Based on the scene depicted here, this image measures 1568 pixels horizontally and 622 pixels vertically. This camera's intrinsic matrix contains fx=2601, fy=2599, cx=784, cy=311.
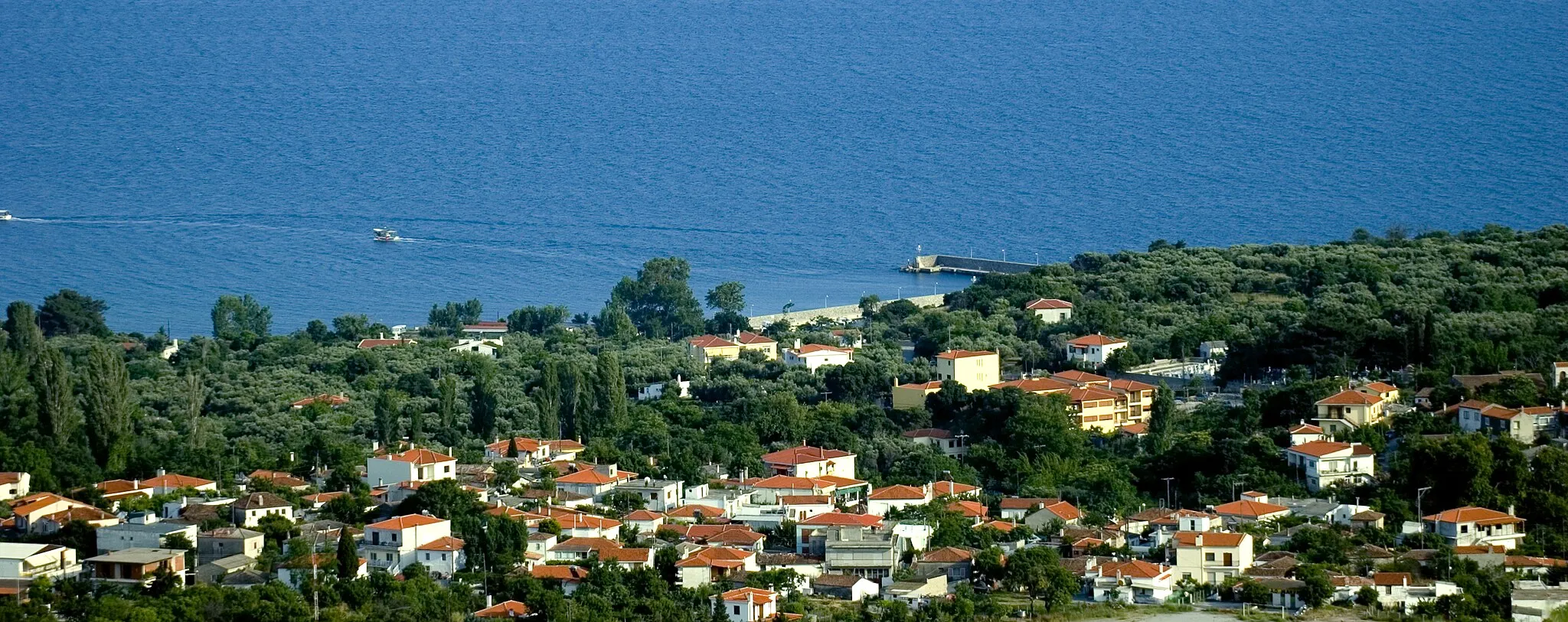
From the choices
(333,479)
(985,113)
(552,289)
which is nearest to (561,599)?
(333,479)

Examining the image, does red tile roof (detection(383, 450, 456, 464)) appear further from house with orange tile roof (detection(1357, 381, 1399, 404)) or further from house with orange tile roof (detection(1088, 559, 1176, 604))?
house with orange tile roof (detection(1357, 381, 1399, 404))

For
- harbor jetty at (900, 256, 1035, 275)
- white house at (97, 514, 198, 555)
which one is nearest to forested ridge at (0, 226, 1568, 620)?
white house at (97, 514, 198, 555)

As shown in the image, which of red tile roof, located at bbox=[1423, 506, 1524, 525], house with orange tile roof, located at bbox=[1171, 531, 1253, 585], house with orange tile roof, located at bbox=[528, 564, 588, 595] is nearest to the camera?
house with orange tile roof, located at bbox=[528, 564, 588, 595]

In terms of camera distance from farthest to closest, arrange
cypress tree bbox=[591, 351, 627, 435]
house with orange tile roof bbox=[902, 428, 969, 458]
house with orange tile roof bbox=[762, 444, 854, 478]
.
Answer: cypress tree bbox=[591, 351, 627, 435] → house with orange tile roof bbox=[902, 428, 969, 458] → house with orange tile roof bbox=[762, 444, 854, 478]

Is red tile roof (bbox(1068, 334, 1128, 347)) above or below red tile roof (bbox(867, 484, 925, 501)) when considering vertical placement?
above

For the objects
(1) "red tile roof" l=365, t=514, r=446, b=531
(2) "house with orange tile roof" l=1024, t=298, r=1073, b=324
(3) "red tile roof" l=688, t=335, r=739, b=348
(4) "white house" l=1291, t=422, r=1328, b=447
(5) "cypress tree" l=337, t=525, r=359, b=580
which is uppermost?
(2) "house with orange tile roof" l=1024, t=298, r=1073, b=324

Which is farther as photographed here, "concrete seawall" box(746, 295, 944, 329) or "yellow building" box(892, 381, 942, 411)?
"concrete seawall" box(746, 295, 944, 329)

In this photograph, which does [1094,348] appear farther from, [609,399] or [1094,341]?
[609,399]

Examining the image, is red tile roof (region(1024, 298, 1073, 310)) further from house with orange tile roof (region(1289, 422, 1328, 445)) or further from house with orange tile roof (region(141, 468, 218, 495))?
house with orange tile roof (region(141, 468, 218, 495))
